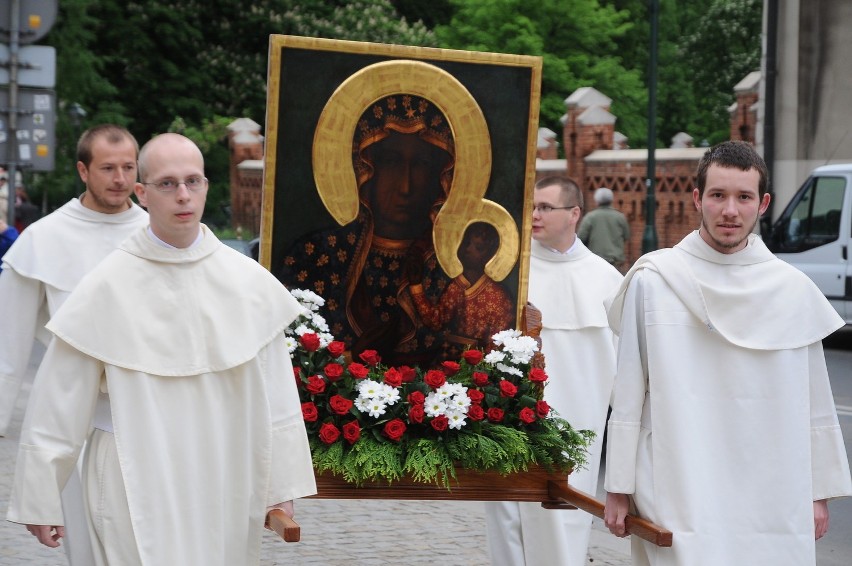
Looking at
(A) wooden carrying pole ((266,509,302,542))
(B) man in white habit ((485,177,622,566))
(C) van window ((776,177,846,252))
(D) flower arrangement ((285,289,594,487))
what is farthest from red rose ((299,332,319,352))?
(C) van window ((776,177,846,252))

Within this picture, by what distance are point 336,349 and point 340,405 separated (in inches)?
10.8

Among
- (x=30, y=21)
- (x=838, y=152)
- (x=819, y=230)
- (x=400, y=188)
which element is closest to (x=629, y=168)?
(x=838, y=152)

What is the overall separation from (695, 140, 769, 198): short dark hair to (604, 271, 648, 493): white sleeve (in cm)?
38

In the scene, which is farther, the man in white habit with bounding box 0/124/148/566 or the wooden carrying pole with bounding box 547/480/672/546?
the man in white habit with bounding box 0/124/148/566

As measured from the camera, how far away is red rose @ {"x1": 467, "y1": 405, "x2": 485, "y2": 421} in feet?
18.3

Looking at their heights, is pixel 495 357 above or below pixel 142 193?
below

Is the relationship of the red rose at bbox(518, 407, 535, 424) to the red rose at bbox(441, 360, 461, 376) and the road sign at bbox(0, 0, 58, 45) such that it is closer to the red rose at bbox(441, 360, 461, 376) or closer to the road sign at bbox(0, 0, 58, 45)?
the red rose at bbox(441, 360, 461, 376)

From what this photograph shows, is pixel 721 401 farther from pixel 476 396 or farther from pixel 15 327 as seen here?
pixel 15 327

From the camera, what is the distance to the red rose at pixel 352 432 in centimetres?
543

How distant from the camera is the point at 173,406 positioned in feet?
14.9

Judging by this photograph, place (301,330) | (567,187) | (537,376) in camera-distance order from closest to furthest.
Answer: (301,330)
(537,376)
(567,187)

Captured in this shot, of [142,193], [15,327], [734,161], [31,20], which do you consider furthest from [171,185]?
[31,20]

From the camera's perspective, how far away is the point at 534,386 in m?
5.80

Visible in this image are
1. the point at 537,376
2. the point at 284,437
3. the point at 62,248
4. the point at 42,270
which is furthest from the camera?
the point at 62,248
